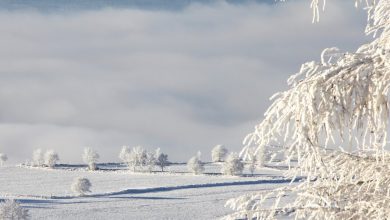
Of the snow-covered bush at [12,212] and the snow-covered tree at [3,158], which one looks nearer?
the snow-covered bush at [12,212]

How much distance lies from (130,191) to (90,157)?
119 ft

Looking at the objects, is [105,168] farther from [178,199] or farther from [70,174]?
[178,199]

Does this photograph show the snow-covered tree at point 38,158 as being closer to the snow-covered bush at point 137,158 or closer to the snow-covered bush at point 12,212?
the snow-covered bush at point 137,158

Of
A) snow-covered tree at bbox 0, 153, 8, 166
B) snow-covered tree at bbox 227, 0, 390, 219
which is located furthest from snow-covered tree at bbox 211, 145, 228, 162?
snow-covered tree at bbox 227, 0, 390, 219

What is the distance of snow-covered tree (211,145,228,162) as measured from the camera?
130 m

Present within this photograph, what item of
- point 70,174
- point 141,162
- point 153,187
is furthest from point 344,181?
point 141,162

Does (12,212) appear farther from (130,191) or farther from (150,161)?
(150,161)

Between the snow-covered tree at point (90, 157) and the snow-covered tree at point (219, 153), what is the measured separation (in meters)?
18.7

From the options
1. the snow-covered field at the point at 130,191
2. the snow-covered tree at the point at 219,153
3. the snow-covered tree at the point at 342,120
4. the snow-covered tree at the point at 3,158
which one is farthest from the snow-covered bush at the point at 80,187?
the snow-covered tree at the point at 342,120

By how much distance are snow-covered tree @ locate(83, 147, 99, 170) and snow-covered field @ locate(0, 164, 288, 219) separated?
195cm

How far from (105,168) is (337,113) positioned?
4464 inches

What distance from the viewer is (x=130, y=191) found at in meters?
86.7

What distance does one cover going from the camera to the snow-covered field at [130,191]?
68700mm

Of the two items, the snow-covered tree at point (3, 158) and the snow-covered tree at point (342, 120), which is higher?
A: the snow-covered tree at point (3, 158)
